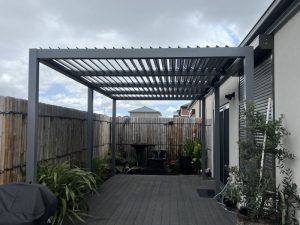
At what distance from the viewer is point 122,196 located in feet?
24.6

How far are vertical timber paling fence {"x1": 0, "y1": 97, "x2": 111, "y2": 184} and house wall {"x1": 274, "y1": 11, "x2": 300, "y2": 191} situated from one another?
3.49 metres

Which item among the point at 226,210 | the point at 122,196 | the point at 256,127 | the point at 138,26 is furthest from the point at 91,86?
the point at 256,127

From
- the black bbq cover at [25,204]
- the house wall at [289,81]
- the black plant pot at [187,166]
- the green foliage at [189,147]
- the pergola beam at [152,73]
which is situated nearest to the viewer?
the black bbq cover at [25,204]

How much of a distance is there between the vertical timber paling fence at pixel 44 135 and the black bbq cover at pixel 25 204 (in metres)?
1.38

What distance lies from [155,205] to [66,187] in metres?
2.21

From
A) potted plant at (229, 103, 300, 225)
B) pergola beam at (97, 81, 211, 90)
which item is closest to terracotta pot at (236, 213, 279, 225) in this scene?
potted plant at (229, 103, 300, 225)

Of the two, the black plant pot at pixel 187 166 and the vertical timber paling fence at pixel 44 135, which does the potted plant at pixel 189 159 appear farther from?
the vertical timber paling fence at pixel 44 135

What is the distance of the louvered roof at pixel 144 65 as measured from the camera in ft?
15.9

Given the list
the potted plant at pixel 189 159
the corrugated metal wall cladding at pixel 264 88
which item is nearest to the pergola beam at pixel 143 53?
the corrugated metal wall cladding at pixel 264 88

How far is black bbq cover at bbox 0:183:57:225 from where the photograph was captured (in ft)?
9.63

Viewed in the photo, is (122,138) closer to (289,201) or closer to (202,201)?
(202,201)

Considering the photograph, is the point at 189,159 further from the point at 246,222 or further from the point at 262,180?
the point at 246,222

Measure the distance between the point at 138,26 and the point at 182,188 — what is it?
4089 millimetres

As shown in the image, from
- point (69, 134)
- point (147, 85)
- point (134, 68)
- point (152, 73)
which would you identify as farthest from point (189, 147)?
point (134, 68)
